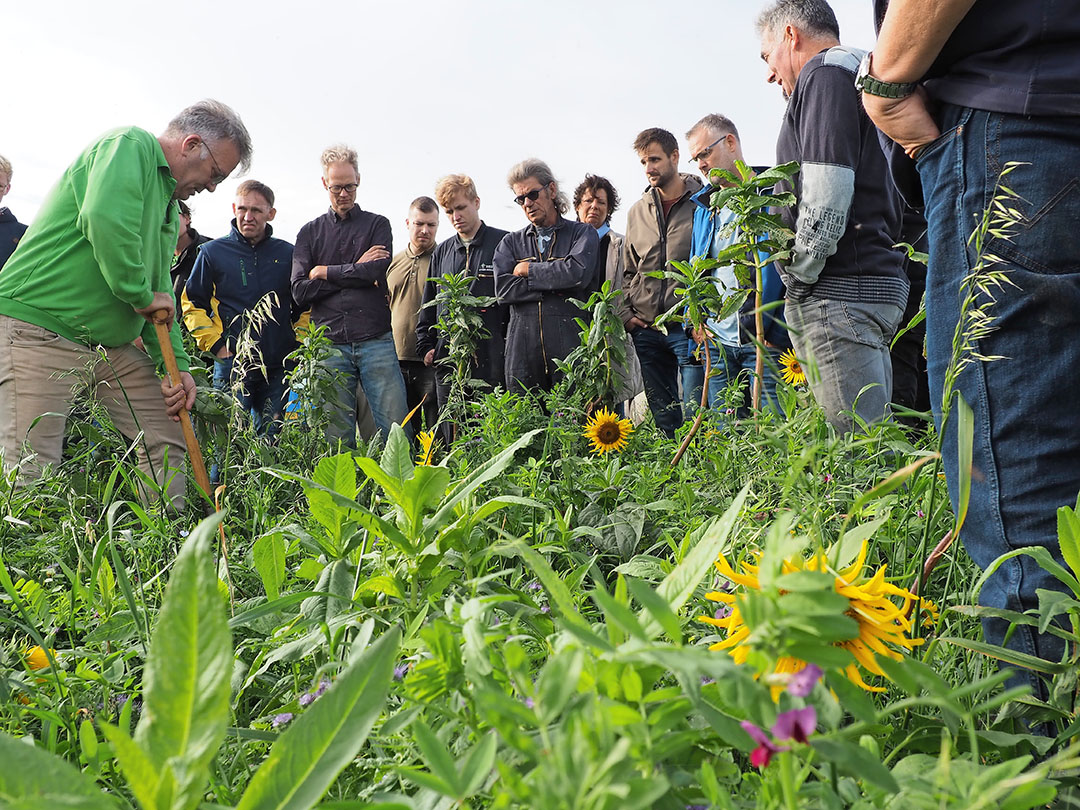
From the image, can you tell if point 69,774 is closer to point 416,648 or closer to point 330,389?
point 416,648

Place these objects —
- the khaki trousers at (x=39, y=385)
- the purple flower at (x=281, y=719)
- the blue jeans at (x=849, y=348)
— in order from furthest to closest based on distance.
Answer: the khaki trousers at (x=39, y=385) < the blue jeans at (x=849, y=348) < the purple flower at (x=281, y=719)

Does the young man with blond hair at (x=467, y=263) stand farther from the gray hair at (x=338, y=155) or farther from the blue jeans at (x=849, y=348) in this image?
the blue jeans at (x=849, y=348)

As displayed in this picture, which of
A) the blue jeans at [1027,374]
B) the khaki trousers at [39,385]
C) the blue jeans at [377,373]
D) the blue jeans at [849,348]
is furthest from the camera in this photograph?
the blue jeans at [377,373]

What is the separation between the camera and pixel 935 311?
1228mm

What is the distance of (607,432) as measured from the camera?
10.6 feet

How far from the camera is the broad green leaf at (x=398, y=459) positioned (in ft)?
3.38

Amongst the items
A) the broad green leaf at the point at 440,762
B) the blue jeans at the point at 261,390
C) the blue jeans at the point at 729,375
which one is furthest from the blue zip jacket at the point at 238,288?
the broad green leaf at the point at 440,762

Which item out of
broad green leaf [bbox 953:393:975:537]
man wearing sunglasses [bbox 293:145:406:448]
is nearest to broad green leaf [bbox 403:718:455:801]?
broad green leaf [bbox 953:393:975:537]

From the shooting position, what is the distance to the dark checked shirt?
509 cm

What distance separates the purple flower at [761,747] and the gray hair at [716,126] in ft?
12.5

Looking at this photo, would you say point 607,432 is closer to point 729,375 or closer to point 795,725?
Answer: point 729,375

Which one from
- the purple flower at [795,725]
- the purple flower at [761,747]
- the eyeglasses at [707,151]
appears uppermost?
the eyeglasses at [707,151]

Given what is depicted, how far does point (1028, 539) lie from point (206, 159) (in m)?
3.18

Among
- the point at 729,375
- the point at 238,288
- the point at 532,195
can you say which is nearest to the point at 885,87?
the point at 729,375
